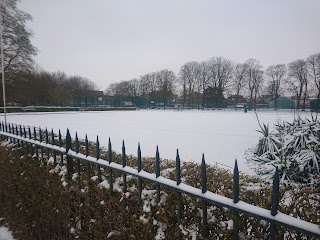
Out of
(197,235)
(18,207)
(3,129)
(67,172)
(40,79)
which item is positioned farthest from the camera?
(40,79)

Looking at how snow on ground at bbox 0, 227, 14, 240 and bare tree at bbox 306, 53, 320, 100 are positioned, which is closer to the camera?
snow on ground at bbox 0, 227, 14, 240

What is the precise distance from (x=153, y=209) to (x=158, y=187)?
20 cm

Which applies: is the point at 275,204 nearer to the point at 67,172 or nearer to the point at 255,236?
the point at 255,236

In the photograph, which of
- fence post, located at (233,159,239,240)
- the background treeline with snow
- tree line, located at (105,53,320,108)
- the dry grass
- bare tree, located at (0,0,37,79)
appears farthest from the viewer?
tree line, located at (105,53,320,108)

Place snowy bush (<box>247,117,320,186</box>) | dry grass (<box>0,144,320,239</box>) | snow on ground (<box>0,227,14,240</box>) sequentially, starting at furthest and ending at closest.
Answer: snowy bush (<box>247,117,320,186</box>)
snow on ground (<box>0,227,14,240</box>)
dry grass (<box>0,144,320,239</box>)

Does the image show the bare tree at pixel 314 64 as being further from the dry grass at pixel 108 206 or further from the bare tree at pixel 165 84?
the dry grass at pixel 108 206

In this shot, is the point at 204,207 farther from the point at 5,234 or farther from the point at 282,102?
the point at 282,102

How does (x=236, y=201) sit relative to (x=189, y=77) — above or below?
below

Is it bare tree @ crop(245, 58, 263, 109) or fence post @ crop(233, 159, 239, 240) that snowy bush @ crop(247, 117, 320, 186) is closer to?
fence post @ crop(233, 159, 239, 240)

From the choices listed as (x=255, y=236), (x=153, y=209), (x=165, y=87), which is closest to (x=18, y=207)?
(x=153, y=209)

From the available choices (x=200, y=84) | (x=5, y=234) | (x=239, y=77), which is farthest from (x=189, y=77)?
(x=5, y=234)

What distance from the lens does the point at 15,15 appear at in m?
26.9

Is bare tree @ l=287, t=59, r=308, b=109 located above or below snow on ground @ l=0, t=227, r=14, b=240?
above

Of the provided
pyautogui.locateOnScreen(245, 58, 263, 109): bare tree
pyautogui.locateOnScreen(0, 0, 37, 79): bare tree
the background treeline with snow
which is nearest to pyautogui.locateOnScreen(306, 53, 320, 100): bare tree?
the background treeline with snow
